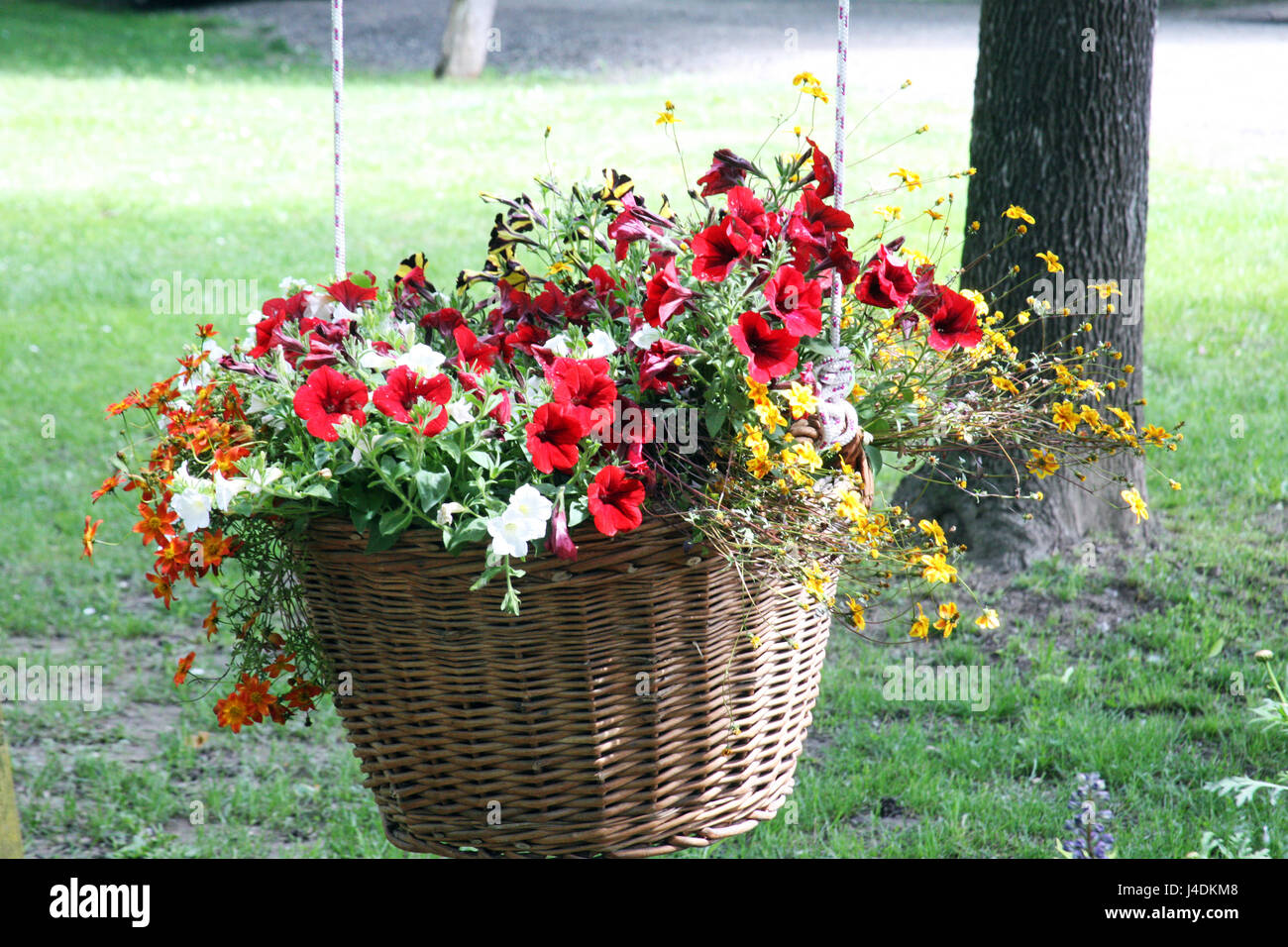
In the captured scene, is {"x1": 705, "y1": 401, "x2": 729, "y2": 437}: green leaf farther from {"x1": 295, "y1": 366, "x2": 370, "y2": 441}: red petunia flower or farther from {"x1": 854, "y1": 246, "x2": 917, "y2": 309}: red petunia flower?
{"x1": 295, "y1": 366, "x2": 370, "y2": 441}: red petunia flower

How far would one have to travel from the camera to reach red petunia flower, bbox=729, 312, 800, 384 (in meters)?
1.25

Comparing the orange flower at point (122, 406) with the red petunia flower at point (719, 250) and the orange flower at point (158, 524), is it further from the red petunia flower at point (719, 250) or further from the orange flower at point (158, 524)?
the red petunia flower at point (719, 250)

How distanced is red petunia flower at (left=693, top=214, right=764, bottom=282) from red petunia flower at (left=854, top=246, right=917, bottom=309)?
0.15 metres

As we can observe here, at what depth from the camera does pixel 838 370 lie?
4.51 feet

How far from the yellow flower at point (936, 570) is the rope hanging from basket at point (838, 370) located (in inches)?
6.3

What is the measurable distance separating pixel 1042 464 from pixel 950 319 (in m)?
0.26

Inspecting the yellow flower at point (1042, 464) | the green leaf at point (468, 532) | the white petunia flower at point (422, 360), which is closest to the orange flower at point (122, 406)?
the white petunia flower at point (422, 360)

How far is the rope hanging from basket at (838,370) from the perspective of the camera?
53.2 inches

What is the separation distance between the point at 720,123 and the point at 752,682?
8.10 meters

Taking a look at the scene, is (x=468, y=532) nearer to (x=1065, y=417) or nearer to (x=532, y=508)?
(x=532, y=508)

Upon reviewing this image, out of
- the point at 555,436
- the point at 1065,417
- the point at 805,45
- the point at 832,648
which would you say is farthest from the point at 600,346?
the point at 805,45

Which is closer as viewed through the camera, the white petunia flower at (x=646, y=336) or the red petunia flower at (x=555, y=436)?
the red petunia flower at (x=555, y=436)

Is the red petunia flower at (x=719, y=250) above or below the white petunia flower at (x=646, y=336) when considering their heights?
above

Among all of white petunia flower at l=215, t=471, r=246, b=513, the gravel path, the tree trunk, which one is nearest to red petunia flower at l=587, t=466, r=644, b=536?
white petunia flower at l=215, t=471, r=246, b=513
